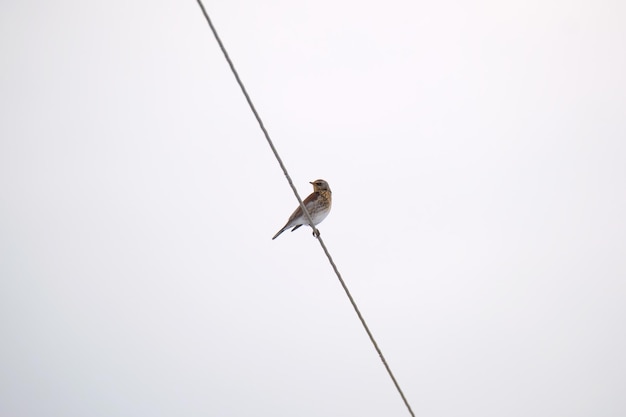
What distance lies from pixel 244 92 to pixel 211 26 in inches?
22.3

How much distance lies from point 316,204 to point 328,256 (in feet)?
20.1

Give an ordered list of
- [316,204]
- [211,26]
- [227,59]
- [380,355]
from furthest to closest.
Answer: [316,204] → [380,355] → [227,59] → [211,26]

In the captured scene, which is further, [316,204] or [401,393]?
[316,204]

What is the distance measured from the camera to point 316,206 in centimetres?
1170

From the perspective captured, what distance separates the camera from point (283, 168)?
5141 mm

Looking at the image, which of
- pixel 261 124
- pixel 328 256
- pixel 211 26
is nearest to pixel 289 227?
pixel 328 256

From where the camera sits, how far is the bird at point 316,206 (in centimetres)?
1159

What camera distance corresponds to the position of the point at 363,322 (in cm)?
531

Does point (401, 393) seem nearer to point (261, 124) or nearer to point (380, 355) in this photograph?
point (380, 355)

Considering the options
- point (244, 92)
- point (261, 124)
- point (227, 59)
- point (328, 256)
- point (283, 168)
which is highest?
point (227, 59)

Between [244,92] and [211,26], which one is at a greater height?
[211,26]

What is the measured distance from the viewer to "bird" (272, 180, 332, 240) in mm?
11594

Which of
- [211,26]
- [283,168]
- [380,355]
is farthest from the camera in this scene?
[380,355]

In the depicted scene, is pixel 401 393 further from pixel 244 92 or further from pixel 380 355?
pixel 244 92
